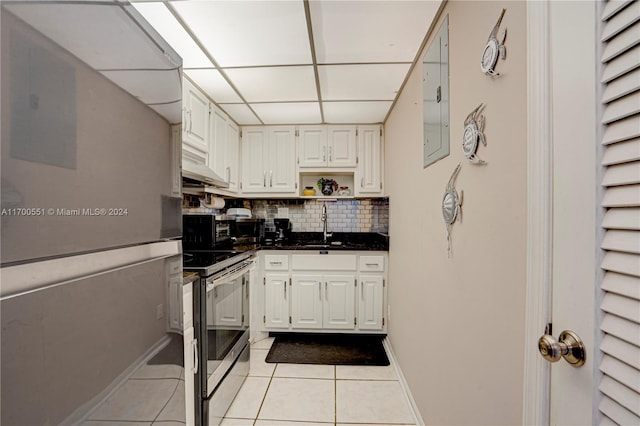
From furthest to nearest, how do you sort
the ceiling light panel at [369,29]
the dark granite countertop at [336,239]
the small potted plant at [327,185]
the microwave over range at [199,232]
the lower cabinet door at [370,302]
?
1. the small potted plant at [327,185]
2. the dark granite countertop at [336,239]
3. the lower cabinet door at [370,302]
4. the microwave over range at [199,232]
5. the ceiling light panel at [369,29]

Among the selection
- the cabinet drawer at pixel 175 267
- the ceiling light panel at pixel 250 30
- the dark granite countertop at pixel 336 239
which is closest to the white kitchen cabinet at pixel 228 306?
the cabinet drawer at pixel 175 267

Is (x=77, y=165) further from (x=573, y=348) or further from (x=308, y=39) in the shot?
(x=308, y=39)

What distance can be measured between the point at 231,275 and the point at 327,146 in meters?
1.86

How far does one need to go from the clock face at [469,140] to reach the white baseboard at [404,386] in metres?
1.55

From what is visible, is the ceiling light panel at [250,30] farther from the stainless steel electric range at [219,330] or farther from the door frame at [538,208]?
the stainless steel electric range at [219,330]

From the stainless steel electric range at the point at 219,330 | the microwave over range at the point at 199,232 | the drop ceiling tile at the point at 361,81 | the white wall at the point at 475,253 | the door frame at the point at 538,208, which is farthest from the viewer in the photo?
the microwave over range at the point at 199,232

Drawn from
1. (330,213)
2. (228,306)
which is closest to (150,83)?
(228,306)

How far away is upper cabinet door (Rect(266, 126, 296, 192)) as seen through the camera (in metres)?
3.24

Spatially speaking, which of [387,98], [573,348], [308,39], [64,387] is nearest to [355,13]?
[308,39]

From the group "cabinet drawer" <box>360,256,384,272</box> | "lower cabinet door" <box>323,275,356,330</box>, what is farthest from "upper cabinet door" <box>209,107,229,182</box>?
"cabinet drawer" <box>360,256,384,272</box>

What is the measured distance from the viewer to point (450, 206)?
1.27 m

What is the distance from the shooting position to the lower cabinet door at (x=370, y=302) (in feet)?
9.66

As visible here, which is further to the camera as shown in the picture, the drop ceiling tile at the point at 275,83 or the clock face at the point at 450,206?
A: the drop ceiling tile at the point at 275,83

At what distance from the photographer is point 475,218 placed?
3.52ft
